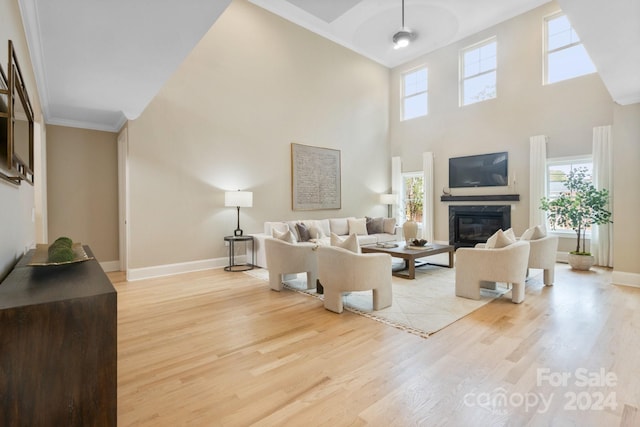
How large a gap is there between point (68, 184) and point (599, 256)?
924cm

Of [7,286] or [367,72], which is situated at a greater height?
[367,72]

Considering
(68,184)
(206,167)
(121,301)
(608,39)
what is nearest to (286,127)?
(206,167)

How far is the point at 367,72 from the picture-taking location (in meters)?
8.73

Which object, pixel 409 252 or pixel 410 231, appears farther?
pixel 410 231

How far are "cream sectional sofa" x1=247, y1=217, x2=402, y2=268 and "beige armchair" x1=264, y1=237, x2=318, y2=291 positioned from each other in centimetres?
139

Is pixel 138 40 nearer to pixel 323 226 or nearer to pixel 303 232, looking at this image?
pixel 303 232

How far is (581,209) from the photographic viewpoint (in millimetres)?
5426

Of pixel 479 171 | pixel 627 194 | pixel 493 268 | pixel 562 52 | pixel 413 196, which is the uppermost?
Result: pixel 562 52

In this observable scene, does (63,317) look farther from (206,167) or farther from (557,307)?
(206,167)

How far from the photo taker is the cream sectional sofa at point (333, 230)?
5.93m

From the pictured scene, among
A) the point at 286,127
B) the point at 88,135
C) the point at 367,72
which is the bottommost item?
the point at 88,135

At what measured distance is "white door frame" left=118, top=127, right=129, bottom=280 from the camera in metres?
4.99

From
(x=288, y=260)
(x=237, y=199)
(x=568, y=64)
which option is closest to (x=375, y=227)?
(x=237, y=199)

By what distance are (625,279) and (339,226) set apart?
4740 mm
